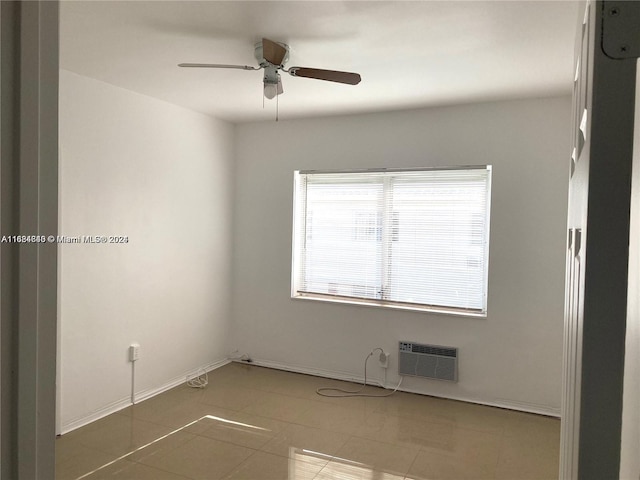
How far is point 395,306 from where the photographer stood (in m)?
4.41

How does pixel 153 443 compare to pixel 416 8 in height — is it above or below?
below

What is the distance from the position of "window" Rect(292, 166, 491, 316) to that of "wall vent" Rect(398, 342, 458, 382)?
1.19 ft

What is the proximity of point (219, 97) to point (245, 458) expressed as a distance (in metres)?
2.82

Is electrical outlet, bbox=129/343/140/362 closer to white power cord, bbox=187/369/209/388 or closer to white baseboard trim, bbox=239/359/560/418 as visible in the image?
white power cord, bbox=187/369/209/388

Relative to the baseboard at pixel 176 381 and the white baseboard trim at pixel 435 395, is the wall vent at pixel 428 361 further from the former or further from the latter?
the baseboard at pixel 176 381

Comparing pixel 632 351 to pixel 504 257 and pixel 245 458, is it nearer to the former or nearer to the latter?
pixel 245 458

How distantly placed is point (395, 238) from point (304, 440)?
203cm

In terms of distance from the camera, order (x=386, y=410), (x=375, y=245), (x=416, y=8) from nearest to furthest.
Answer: (x=416, y=8) < (x=386, y=410) < (x=375, y=245)

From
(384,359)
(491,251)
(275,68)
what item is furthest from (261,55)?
(384,359)

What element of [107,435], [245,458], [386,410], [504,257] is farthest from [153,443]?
[504,257]

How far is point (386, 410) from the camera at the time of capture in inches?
153

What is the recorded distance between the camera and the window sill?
163 inches

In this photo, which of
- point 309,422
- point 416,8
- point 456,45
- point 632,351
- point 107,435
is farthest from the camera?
point 309,422

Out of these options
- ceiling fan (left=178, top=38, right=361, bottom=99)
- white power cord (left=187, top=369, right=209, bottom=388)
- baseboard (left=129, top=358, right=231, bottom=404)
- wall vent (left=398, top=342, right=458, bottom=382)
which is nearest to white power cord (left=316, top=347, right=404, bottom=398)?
wall vent (left=398, top=342, right=458, bottom=382)
